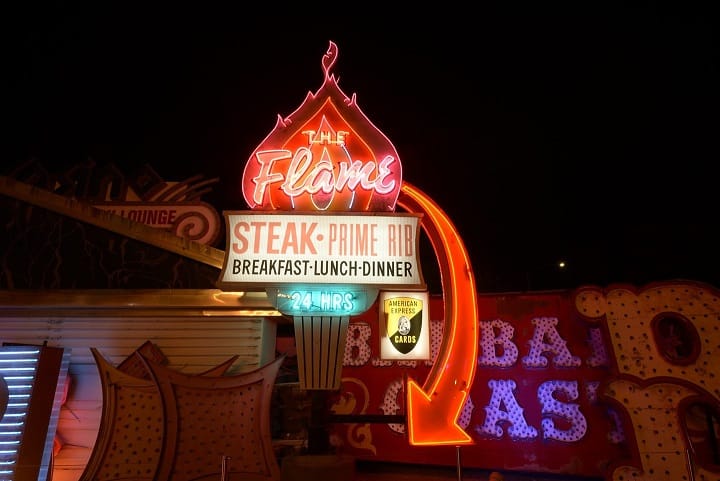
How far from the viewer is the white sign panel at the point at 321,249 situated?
694cm

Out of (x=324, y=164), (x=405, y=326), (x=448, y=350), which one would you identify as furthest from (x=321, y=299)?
(x=324, y=164)

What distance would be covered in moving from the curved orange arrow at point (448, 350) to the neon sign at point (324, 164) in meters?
0.66

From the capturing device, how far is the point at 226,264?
6930 mm

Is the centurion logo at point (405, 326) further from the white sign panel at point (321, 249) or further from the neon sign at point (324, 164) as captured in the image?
the neon sign at point (324, 164)

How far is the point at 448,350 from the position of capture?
23.4 feet

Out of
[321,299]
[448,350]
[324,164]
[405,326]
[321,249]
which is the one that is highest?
[324,164]

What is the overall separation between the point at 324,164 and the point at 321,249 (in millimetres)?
1511

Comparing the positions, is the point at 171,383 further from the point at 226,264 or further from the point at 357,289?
the point at 357,289

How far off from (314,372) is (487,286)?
2335cm

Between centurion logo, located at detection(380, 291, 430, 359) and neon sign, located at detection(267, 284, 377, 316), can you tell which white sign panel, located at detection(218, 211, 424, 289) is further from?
centurion logo, located at detection(380, 291, 430, 359)

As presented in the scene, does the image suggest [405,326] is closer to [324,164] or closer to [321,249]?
[321,249]

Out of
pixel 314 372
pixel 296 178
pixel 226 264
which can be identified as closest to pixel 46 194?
pixel 226 264

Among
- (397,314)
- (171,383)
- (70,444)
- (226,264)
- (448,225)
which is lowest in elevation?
(70,444)

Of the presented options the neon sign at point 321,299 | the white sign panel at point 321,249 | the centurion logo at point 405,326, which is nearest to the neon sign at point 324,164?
the white sign panel at point 321,249
